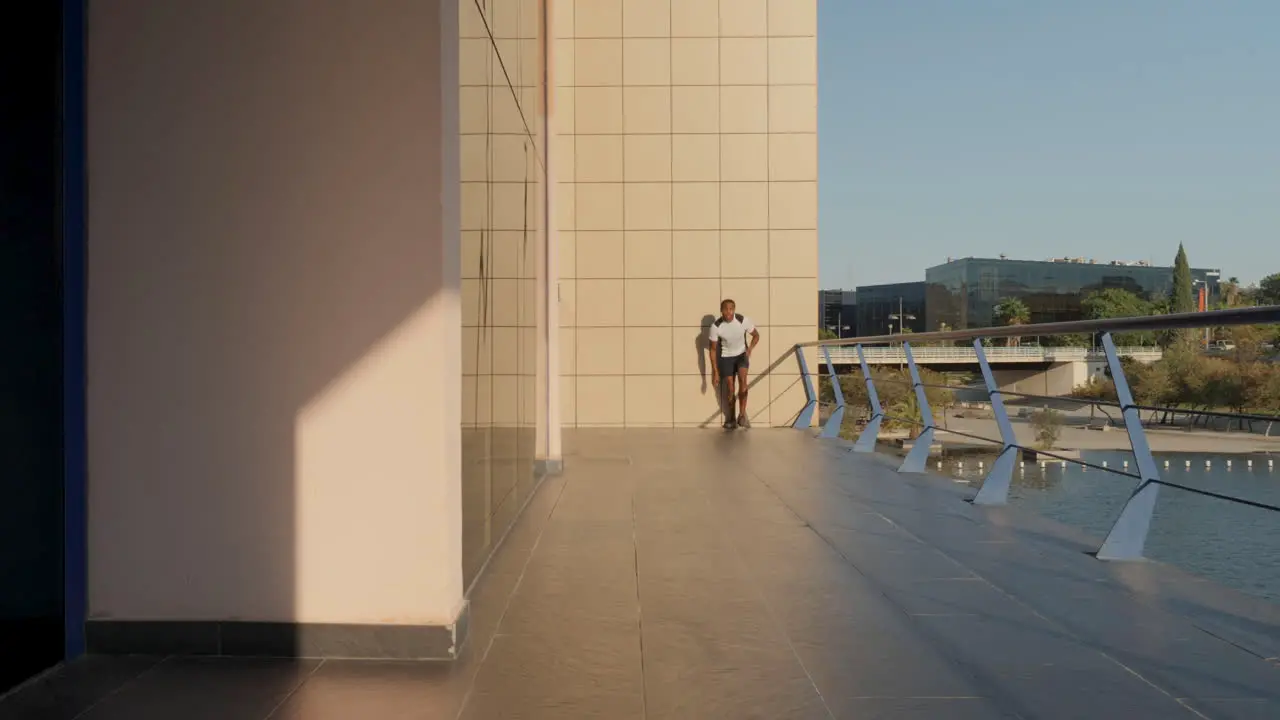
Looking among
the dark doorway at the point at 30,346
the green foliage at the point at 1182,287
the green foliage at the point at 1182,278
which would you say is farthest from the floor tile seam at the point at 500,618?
the green foliage at the point at 1182,278

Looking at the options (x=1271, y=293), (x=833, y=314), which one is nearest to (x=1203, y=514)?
(x=1271, y=293)

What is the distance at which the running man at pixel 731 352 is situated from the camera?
9.43 metres

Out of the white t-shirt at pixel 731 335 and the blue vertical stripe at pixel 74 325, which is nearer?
the blue vertical stripe at pixel 74 325

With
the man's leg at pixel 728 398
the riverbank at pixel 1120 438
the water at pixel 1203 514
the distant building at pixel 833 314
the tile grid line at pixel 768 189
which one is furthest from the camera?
the distant building at pixel 833 314

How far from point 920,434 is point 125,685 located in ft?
15.1

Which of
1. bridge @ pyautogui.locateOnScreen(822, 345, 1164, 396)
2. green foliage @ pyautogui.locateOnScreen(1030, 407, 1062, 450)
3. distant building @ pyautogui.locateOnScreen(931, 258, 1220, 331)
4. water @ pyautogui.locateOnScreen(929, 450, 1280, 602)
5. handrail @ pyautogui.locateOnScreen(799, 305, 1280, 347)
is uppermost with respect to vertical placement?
distant building @ pyautogui.locateOnScreen(931, 258, 1220, 331)

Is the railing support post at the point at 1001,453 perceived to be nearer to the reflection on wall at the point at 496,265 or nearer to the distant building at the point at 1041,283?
the reflection on wall at the point at 496,265

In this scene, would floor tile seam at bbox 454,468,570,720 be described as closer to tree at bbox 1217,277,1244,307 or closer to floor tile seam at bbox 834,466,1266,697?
floor tile seam at bbox 834,466,1266,697

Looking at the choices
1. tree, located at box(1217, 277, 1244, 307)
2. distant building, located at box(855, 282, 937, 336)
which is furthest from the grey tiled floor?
distant building, located at box(855, 282, 937, 336)

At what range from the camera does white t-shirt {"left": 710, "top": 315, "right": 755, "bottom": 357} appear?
30.9ft

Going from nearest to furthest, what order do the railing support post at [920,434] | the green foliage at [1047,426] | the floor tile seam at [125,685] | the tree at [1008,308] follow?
the floor tile seam at [125,685]
the green foliage at [1047,426]
the railing support post at [920,434]
the tree at [1008,308]

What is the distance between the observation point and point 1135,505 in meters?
3.13

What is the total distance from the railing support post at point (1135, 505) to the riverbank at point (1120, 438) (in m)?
0.05

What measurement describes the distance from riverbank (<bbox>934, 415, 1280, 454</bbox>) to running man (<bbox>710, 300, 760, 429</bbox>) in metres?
4.16
